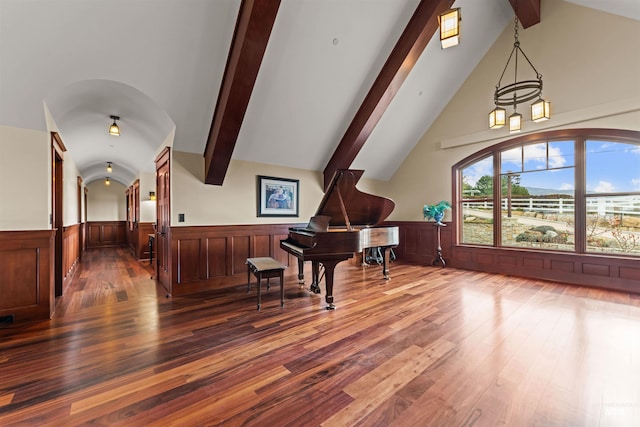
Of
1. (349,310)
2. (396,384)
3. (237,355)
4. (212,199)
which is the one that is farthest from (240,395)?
(212,199)

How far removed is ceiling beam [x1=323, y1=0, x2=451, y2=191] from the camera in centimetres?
366

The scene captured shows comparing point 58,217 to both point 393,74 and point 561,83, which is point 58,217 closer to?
point 393,74

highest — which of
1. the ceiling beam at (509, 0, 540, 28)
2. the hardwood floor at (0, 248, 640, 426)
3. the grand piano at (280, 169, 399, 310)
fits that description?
the ceiling beam at (509, 0, 540, 28)

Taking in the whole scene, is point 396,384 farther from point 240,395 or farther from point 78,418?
→ point 78,418

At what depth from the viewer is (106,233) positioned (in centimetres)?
980

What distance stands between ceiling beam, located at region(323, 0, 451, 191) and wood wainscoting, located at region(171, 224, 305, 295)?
211 centimetres

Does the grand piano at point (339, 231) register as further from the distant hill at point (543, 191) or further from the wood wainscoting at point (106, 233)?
the wood wainscoting at point (106, 233)

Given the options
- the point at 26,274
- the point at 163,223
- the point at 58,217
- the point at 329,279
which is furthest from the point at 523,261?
the point at 58,217

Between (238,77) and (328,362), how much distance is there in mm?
3063

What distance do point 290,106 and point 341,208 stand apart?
1777 millimetres

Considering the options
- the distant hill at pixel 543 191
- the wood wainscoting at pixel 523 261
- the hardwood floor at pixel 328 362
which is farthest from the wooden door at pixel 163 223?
the distant hill at pixel 543 191

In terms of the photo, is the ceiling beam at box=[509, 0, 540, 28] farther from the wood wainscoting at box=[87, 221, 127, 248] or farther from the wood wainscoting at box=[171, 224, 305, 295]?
the wood wainscoting at box=[87, 221, 127, 248]

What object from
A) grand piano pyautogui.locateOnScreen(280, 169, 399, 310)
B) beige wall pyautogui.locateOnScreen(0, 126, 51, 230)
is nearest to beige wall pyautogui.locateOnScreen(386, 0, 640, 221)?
grand piano pyautogui.locateOnScreen(280, 169, 399, 310)

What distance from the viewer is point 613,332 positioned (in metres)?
2.54
